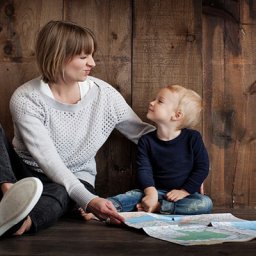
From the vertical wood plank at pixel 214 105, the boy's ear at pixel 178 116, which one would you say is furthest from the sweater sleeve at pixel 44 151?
the vertical wood plank at pixel 214 105

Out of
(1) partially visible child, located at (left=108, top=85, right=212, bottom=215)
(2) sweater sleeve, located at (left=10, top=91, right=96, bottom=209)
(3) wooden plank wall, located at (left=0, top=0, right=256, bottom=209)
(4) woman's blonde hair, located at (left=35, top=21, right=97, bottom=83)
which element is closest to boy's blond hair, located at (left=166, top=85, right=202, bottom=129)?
(1) partially visible child, located at (left=108, top=85, right=212, bottom=215)

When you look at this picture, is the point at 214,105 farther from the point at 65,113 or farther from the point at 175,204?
the point at 65,113

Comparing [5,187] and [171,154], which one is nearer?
[5,187]

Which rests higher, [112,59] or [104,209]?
[112,59]

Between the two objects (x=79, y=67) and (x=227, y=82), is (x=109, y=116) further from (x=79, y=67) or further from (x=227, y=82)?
(x=227, y=82)

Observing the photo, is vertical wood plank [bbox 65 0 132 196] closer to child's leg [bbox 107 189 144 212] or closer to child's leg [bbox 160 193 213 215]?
child's leg [bbox 107 189 144 212]

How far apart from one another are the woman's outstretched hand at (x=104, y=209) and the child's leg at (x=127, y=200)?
13.0 inches

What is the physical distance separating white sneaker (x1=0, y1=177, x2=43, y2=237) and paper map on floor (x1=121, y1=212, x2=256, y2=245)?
0.34 meters

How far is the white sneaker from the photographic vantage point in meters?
1.33

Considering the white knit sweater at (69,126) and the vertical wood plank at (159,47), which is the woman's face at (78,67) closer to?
the white knit sweater at (69,126)

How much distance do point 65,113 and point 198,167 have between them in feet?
1.66

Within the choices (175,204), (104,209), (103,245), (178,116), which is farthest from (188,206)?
(103,245)

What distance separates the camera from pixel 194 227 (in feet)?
5.09

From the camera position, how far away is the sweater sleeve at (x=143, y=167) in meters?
1.98
